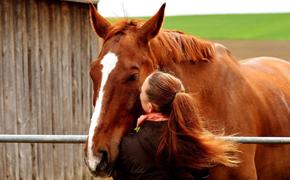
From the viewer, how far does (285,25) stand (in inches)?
1565

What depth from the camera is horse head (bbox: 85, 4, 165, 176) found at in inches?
154

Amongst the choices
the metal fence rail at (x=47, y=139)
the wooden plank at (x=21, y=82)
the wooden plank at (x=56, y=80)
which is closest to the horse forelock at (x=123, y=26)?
the metal fence rail at (x=47, y=139)

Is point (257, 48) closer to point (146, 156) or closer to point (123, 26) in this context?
point (123, 26)

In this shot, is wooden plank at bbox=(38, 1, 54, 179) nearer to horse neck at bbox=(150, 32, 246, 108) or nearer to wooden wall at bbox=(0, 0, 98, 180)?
wooden wall at bbox=(0, 0, 98, 180)

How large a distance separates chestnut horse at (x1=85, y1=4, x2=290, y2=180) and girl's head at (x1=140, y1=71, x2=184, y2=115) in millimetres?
552

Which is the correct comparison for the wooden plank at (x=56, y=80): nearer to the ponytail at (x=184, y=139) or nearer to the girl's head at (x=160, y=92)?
the girl's head at (x=160, y=92)

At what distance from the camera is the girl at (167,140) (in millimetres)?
3438

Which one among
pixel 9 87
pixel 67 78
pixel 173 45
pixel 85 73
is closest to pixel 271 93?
pixel 173 45

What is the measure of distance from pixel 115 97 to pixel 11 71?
5151mm

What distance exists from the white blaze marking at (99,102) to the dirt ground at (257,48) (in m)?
23.5

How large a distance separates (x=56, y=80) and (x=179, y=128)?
676 centimetres

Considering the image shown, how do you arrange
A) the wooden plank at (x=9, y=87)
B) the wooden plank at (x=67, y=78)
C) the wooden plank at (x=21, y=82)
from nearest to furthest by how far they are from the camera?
the wooden plank at (x=9, y=87) → the wooden plank at (x=21, y=82) → the wooden plank at (x=67, y=78)

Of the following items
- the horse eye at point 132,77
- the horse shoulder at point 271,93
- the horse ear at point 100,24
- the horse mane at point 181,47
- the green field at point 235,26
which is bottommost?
the green field at point 235,26

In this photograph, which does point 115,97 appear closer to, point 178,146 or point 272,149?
point 178,146
